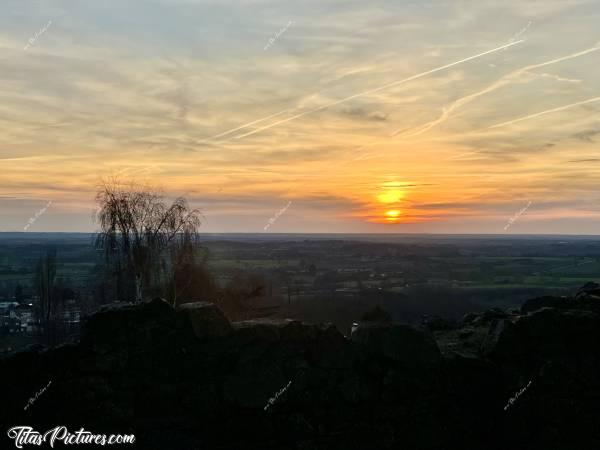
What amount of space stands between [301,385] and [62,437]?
4323mm

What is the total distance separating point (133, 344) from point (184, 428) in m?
1.81

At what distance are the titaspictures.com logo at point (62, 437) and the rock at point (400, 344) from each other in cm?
468

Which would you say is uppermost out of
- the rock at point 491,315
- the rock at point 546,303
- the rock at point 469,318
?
the rock at point 546,303

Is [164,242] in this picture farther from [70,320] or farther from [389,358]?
[70,320]

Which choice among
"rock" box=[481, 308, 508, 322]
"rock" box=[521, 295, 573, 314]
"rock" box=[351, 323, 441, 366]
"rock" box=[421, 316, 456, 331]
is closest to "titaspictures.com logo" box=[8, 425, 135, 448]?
"rock" box=[351, 323, 441, 366]

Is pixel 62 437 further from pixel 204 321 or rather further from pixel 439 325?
pixel 439 325

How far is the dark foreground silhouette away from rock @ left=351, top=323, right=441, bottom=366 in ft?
0.06

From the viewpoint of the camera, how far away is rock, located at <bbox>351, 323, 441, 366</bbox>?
1025 centimetres

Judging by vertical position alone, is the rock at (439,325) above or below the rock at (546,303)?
below

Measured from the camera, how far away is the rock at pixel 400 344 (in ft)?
33.6

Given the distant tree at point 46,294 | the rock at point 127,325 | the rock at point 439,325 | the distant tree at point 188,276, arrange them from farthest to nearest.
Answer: the distant tree at point 46,294 < the distant tree at point 188,276 < the rock at point 439,325 < the rock at point 127,325

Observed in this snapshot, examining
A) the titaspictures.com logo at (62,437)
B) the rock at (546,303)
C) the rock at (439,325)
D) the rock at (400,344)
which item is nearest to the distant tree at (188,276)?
the rock at (439,325)

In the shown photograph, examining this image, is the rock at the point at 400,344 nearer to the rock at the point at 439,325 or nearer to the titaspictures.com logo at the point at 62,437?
the rock at the point at 439,325

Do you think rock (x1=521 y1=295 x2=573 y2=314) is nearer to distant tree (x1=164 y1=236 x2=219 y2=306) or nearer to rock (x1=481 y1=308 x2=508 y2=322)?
rock (x1=481 y1=308 x2=508 y2=322)
